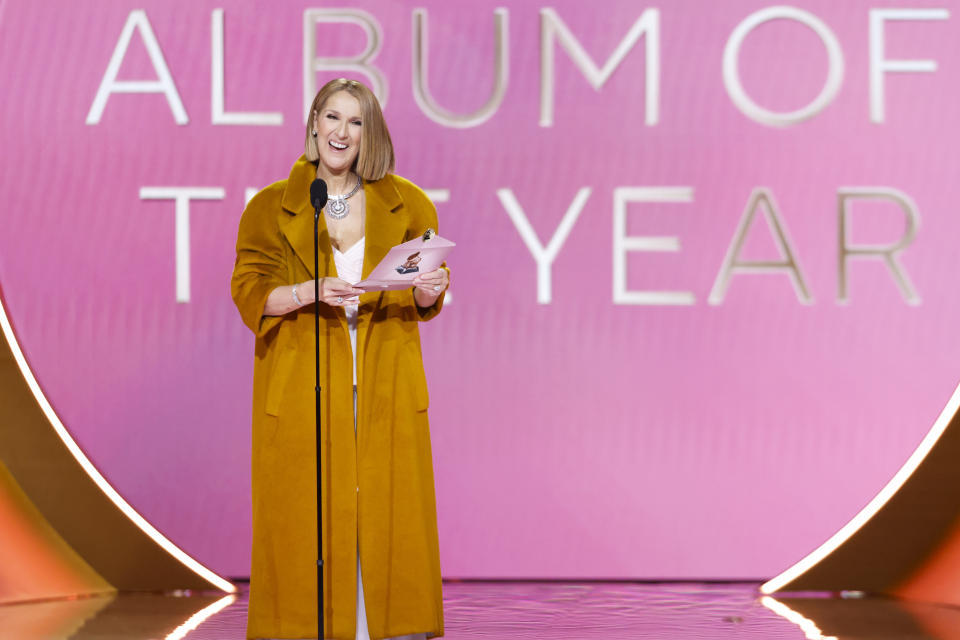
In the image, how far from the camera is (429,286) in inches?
107

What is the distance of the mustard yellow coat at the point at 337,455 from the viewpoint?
278 cm

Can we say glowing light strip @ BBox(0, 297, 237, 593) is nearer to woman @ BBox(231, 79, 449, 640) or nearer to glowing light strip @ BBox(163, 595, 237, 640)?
glowing light strip @ BBox(163, 595, 237, 640)

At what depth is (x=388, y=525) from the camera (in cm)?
279

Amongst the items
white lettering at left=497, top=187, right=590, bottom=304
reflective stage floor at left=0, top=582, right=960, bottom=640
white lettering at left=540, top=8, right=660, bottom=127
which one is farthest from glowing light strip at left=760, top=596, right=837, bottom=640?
white lettering at left=540, top=8, right=660, bottom=127

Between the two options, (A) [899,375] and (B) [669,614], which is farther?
(A) [899,375]

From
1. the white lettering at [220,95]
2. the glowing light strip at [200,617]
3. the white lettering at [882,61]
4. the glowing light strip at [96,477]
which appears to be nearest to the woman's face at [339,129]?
the glowing light strip at [200,617]

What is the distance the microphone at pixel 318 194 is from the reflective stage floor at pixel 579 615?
5.06ft

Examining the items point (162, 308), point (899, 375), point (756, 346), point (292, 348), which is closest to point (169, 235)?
point (162, 308)

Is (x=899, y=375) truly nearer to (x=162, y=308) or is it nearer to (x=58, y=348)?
(x=162, y=308)

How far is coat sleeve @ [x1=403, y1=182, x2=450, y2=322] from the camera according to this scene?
2.88 m

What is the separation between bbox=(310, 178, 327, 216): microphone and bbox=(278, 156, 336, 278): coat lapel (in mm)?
172

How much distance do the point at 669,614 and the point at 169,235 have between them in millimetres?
2237

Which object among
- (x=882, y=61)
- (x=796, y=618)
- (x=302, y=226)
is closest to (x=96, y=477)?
(x=302, y=226)

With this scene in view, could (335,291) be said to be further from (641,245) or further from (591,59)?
(591,59)
